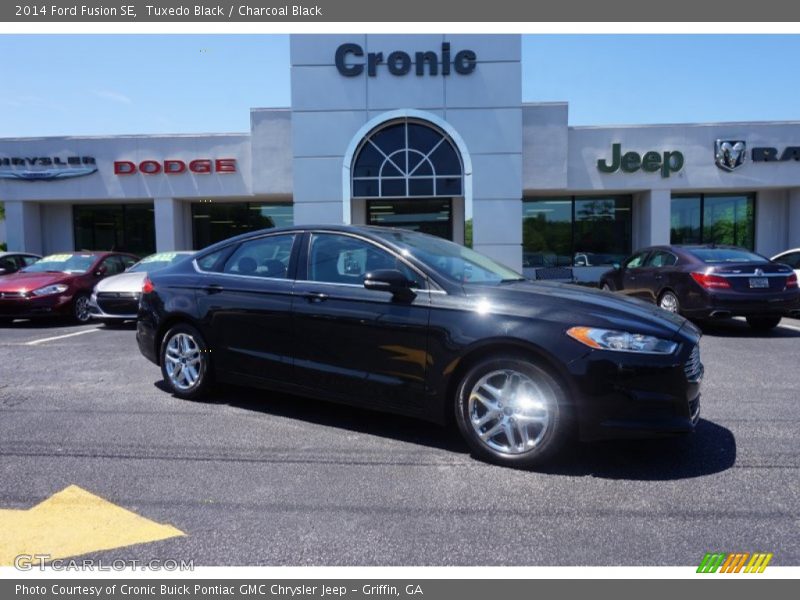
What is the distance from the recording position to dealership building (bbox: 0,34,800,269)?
16.5 m

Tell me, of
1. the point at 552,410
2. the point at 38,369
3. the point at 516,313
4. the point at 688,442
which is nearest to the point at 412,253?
the point at 516,313

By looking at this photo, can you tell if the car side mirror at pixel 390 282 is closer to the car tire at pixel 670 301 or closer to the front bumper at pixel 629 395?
the front bumper at pixel 629 395

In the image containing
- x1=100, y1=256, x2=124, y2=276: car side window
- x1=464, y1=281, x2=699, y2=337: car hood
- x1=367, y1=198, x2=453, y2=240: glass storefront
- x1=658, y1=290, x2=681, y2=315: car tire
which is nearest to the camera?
x1=464, y1=281, x2=699, y2=337: car hood

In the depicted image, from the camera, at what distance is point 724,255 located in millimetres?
9477

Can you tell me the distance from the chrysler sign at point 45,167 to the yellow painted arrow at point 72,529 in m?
19.0

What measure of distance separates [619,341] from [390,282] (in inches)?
59.4

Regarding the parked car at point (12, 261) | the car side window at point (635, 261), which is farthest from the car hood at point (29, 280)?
the car side window at point (635, 261)

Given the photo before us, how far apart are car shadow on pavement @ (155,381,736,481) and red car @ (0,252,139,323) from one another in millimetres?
Answer: 7175

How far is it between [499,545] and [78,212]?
23.2 meters

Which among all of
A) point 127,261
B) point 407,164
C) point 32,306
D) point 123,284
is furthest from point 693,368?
point 407,164

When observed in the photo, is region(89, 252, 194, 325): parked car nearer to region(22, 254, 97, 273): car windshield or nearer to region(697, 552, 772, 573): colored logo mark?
region(22, 254, 97, 273): car windshield

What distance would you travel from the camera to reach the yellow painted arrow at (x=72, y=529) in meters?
2.79

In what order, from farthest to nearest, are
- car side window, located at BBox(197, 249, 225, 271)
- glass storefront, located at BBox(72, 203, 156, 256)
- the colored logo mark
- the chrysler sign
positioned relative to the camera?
glass storefront, located at BBox(72, 203, 156, 256) → the chrysler sign → car side window, located at BBox(197, 249, 225, 271) → the colored logo mark

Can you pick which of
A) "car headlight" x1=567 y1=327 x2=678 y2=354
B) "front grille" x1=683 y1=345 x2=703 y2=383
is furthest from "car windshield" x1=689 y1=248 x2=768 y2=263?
"car headlight" x1=567 y1=327 x2=678 y2=354
